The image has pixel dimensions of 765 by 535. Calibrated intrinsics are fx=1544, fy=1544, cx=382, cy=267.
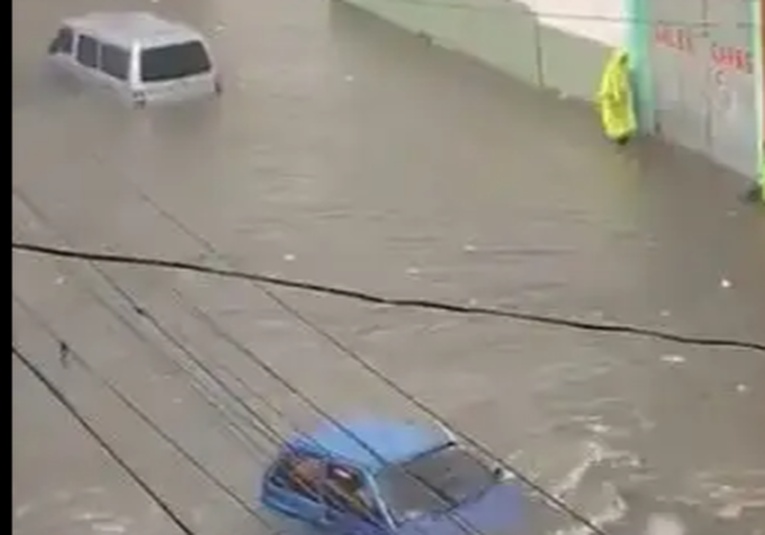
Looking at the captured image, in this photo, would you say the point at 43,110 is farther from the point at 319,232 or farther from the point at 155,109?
the point at 319,232

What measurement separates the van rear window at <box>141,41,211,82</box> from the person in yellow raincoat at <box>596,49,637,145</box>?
317mm

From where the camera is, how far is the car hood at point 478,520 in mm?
886

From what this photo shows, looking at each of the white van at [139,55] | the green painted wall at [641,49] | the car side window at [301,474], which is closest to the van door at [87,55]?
the white van at [139,55]

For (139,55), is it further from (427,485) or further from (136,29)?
(427,485)

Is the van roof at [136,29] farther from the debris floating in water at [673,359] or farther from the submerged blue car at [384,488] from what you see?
the debris floating in water at [673,359]

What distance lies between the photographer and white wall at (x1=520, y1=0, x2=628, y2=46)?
3.73 ft

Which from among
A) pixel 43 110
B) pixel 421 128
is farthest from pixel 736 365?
pixel 43 110

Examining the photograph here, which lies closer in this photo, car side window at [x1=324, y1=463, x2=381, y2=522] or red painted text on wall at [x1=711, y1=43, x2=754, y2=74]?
car side window at [x1=324, y1=463, x2=381, y2=522]

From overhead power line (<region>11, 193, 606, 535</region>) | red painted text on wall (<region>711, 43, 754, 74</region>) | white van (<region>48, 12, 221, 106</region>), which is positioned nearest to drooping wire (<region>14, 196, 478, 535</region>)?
overhead power line (<region>11, 193, 606, 535</region>)

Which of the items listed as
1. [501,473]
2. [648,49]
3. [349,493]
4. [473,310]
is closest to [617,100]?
[648,49]

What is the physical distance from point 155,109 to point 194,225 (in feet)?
0.37

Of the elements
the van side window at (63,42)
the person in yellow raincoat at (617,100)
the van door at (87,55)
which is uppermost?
the van side window at (63,42)

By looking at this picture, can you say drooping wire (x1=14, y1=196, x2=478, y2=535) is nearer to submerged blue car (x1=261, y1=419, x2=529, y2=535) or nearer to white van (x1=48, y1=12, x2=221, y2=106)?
submerged blue car (x1=261, y1=419, x2=529, y2=535)

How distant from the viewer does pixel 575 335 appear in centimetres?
115
